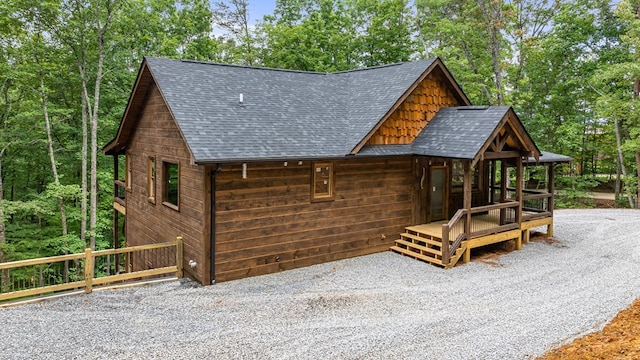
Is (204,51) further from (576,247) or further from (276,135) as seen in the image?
(576,247)

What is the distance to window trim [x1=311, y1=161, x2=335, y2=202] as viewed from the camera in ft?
31.9

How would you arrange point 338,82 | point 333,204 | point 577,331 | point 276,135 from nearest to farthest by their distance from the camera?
point 577,331 < point 276,135 < point 333,204 < point 338,82

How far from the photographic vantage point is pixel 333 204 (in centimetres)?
1006

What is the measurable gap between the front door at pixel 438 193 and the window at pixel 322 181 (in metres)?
3.44

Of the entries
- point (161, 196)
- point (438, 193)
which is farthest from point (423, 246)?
point (161, 196)

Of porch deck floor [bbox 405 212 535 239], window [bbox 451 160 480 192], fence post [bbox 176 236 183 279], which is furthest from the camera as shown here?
window [bbox 451 160 480 192]

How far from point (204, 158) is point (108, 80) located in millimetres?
14727

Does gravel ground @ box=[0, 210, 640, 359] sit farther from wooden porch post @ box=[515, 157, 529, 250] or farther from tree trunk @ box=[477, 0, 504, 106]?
tree trunk @ box=[477, 0, 504, 106]

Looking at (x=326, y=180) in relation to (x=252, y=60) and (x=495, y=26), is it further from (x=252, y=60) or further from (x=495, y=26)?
(x=252, y=60)

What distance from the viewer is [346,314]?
7.10 meters

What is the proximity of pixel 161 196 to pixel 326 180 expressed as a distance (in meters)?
4.35

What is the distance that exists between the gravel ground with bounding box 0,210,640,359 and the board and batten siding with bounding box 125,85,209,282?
1.10 m

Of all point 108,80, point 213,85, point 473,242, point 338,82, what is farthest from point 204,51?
point 473,242

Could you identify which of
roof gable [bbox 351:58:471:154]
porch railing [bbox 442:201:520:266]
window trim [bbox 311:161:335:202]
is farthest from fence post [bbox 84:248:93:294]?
porch railing [bbox 442:201:520:266]
